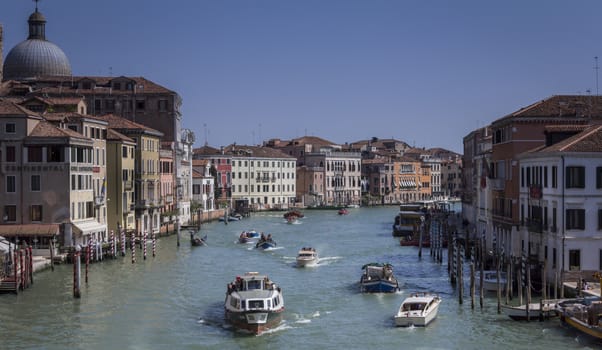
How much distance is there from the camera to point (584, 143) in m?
23.6

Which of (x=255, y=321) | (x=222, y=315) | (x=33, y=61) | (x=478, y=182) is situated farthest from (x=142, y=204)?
(x=255, y=321)

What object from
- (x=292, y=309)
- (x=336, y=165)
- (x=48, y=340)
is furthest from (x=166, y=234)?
(x=336, y=165)

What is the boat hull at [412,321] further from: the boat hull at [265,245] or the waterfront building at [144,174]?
the waterfront building at [144,174]

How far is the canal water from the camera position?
1995 cm

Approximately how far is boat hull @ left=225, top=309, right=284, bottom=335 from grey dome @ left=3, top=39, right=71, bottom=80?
38995 mm

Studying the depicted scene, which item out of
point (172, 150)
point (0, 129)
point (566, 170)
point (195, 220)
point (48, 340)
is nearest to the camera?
point (48, 340)

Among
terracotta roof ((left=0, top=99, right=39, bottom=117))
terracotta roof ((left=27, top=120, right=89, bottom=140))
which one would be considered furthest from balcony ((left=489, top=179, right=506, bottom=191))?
terracotta roof ((left=0, top=99, right=39, bottom=117))

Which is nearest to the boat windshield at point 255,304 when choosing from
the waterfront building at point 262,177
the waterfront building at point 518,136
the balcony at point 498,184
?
the waterfront building at point 518,136

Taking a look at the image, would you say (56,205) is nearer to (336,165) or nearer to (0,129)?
(0,129)

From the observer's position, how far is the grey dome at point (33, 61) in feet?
187

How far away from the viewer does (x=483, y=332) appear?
2067cm

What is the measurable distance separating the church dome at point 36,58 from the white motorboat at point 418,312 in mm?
39619

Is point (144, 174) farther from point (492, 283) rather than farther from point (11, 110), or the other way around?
point (492, 283)

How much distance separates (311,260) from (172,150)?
818 inches
